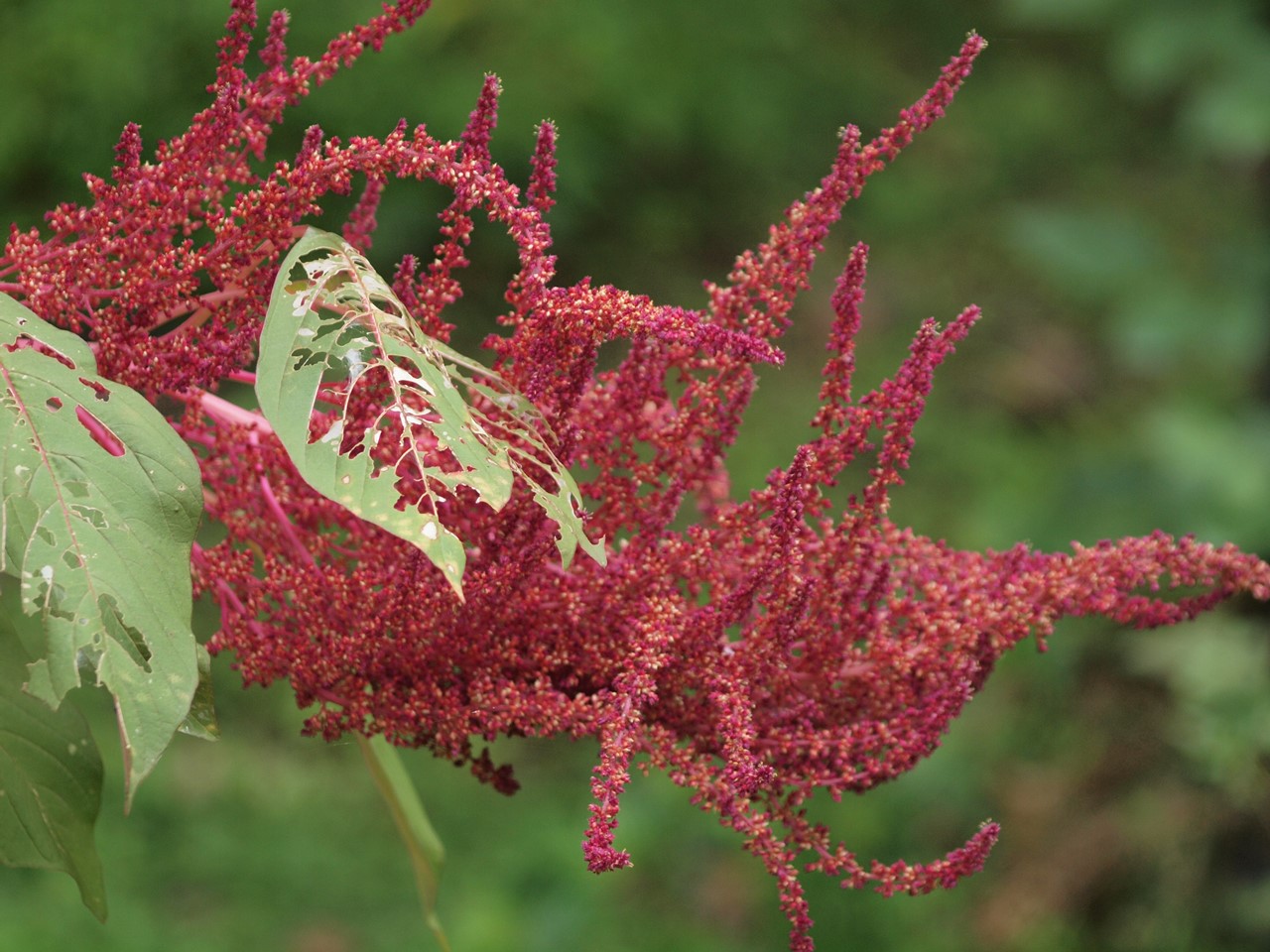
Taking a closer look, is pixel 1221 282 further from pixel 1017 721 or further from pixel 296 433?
pixel 296 433

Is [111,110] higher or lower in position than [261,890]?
higher

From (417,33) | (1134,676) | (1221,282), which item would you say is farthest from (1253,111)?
(417,33)

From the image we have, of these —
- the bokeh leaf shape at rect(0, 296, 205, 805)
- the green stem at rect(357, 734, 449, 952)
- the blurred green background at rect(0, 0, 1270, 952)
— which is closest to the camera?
the bokeh leaf shape at rect(0, 296, 205, 805)

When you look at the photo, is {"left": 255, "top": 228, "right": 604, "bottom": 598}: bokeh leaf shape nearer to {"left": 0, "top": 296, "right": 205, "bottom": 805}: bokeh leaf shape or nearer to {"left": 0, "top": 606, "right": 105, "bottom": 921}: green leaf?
{"left": 0, "top": 296, "right": 205, "bottom": 805}: bokeh leaf shape

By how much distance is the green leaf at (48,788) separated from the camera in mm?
964

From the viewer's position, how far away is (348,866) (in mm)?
4289

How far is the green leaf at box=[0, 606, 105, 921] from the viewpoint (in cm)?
96

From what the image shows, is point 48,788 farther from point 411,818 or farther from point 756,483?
point 756,483

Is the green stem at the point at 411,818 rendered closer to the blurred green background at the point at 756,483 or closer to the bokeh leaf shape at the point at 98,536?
the bokeh leaf shape at the point at 98,536

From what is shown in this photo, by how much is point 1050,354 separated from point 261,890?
13.8 ft

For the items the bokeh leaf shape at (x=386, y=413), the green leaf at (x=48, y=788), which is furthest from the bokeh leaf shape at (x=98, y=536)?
the green leaf at (x=48, y=788)

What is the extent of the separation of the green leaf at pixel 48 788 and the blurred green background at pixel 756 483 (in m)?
2.69

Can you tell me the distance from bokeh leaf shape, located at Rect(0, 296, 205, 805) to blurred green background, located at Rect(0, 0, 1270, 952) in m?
2.94

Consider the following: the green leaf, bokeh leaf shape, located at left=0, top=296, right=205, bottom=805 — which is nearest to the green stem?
the green leaf
